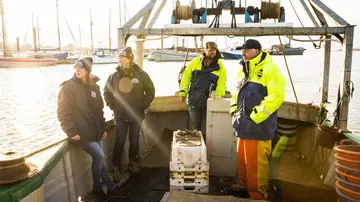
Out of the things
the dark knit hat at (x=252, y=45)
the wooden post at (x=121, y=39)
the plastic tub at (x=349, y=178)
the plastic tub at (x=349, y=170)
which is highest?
the wooden post at (x=121, y=39)

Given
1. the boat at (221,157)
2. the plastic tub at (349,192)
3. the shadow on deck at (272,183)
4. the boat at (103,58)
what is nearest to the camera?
the plastic tub at (349,192)

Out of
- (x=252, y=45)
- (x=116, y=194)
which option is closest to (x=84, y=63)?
(x=116, y=194)

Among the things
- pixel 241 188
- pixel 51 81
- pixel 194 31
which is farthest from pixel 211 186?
pixel 51 81

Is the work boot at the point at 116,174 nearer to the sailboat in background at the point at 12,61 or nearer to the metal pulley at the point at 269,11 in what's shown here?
the metal pulley at the point at 269,11

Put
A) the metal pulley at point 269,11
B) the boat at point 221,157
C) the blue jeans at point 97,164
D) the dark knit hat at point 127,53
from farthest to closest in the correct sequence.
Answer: the metal pulley at point 269,11 → the dark knit hat at point 127,53 → the blue jeans at point 97,164 → the boat at point 221,157

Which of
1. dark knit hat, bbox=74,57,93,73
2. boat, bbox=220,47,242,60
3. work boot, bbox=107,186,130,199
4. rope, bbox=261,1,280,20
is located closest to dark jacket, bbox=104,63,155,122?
dark knit hat, bbox=74,57,93,73

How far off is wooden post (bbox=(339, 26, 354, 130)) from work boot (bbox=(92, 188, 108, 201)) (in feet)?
12.2

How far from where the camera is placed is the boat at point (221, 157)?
3.76 m

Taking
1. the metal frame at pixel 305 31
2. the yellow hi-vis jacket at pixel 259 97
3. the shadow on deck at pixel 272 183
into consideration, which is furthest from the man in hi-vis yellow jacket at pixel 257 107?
the metal frame at pixel 305 31

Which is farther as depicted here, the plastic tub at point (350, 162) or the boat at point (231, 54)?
the boat at point (231, 54)

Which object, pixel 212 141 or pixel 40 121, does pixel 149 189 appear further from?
pixel 40 121

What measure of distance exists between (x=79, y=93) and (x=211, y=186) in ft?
7.74

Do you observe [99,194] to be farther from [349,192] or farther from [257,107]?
[349,192]

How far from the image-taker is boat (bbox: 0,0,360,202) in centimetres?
376
